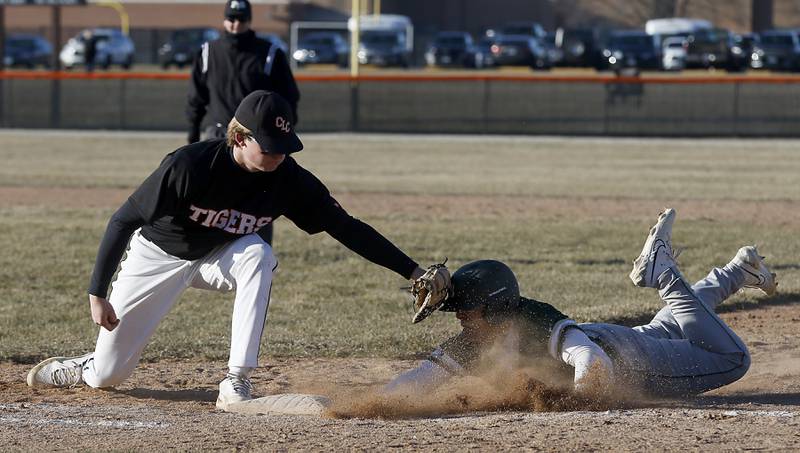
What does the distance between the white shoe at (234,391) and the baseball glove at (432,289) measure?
2.54 ft

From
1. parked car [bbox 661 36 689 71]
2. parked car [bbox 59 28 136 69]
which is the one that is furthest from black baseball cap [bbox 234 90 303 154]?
parked car [bbox 59 28 136 69]

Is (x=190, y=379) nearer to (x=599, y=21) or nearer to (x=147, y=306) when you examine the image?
(x=147, y=306)

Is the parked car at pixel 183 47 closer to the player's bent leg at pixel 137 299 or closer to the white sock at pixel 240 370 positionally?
the player's bent leg at pixel 137 299

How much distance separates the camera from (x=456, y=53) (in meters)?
47.8

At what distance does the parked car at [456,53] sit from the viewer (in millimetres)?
47438

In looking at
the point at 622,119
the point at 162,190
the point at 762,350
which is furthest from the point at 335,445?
the point at 622,119

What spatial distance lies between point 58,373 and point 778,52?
38089mm

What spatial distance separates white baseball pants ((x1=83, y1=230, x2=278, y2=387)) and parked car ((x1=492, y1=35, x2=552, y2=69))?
40814mm

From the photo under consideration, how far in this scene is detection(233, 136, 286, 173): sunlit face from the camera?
466 cm

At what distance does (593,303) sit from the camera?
7914 millimetres

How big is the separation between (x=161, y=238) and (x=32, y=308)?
3.04m

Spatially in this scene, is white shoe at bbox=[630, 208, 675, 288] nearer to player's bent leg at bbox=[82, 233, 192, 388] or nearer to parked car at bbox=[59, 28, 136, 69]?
player's bent leg at bbox=[82, 233, 192, 388]

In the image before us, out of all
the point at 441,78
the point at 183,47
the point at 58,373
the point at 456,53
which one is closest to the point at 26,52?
the point at 183,47

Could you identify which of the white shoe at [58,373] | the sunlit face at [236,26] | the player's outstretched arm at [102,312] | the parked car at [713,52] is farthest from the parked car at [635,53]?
the player's outstretched arm at [102,312]
